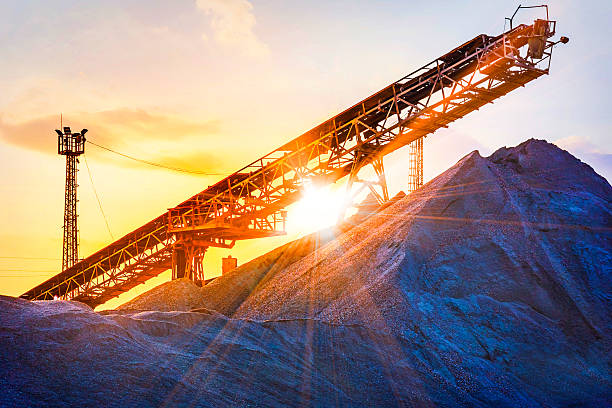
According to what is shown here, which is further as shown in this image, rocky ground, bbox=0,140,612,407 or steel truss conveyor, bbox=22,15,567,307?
steel truss conveyor, bbox=22,15,567,307

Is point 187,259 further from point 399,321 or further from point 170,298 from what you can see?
point 399,321

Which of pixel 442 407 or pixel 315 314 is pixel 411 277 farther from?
pixel 442 407

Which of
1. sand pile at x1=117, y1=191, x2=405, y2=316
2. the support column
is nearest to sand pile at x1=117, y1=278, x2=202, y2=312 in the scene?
sand pile at x1=117, y1=191, x2=405, y2=316

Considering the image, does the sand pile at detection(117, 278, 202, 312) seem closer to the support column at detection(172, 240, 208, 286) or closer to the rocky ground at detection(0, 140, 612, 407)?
the rocky ground at detection(0, 140, 612, 407)

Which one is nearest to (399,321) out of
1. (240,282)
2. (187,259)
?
(240,282)

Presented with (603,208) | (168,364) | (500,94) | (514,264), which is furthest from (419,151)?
(168,364)

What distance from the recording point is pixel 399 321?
14.1 metres

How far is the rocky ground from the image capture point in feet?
30.9

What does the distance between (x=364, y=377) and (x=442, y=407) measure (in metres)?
1.65

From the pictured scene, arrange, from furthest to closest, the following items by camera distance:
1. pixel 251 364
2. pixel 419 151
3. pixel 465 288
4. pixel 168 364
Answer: pixel 419 151 → pixel 465 288 → pixel 251 364 → pixel 168 364

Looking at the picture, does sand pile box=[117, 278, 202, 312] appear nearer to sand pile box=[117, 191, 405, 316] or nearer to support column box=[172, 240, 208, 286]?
sand pile box=[117, 191, 405, 316]

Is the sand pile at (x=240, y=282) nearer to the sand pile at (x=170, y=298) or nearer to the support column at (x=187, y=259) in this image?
the sand pile at (x=170, y=298)

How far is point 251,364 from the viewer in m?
11.0

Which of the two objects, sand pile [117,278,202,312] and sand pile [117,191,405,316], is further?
sand pile [117,278,202,312]
